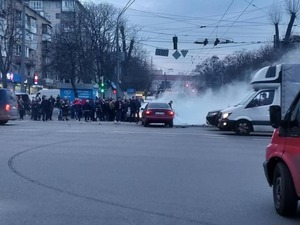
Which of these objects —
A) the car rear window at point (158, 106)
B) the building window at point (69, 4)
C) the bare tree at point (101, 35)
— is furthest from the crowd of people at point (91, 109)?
the building window at point (69, 4)

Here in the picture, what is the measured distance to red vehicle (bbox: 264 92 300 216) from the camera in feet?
28.0

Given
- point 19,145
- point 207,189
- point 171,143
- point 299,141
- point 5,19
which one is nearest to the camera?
point 299,141

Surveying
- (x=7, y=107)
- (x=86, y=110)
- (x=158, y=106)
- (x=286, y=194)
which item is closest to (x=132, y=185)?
(x=286, y=194)

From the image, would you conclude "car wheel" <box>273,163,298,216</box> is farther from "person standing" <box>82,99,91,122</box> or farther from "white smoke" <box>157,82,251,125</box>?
"person standing" <box>82,99,91,122</box>

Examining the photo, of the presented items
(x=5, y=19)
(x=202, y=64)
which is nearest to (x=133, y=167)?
(x=5, y=19)

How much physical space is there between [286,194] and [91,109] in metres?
34.1

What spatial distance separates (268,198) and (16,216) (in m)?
4.26

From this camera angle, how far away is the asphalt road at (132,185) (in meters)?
8.79

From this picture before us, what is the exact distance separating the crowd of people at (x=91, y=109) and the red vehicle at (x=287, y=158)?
31881mm

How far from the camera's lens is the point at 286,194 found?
28.7 ft

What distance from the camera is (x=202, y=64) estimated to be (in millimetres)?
117688

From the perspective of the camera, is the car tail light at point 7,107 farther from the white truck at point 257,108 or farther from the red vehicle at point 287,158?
the red vehicle at point 287,158

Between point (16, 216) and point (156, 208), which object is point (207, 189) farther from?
point (16, 216)

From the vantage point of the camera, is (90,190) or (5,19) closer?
(90,190)
